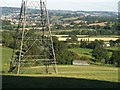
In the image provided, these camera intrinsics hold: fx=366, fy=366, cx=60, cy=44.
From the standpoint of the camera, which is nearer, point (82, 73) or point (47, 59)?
point (47, 59)

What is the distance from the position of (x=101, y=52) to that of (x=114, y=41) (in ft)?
111

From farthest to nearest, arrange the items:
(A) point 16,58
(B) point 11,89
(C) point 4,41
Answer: (C) point 4,41 < (A) point 16,58 < (B) point 11,89

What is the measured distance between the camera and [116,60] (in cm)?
6631

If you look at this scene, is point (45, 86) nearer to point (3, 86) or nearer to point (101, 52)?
point (3, 86)

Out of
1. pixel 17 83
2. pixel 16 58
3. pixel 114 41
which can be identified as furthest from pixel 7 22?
pixel 17 83

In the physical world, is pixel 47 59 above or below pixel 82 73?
above

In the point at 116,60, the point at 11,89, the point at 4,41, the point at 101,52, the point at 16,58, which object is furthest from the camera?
the point at 4,41

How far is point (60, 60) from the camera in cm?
6081

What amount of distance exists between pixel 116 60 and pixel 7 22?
103 metres

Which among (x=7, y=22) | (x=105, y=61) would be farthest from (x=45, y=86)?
(x=7, y=22)

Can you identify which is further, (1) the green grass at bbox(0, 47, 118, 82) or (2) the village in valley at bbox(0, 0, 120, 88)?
(1) the green grass at bbox(0, 47, 118, 82)

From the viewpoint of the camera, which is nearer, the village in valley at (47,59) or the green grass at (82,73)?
the village in valley at (47,59)

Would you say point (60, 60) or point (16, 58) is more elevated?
point (16, 58)

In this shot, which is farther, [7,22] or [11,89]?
[7,22]
